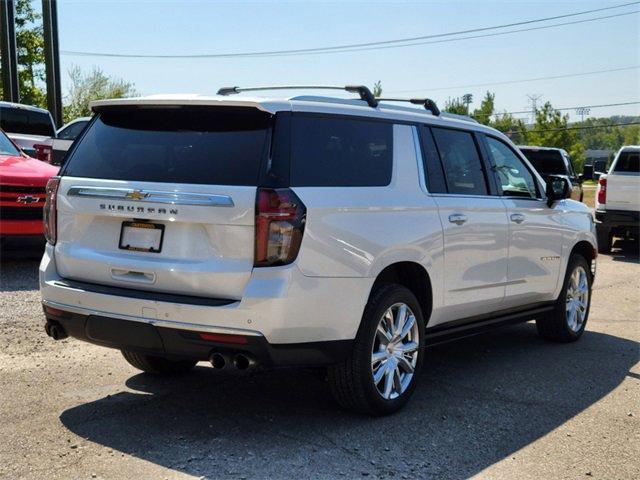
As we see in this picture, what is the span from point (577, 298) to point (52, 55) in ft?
75.9

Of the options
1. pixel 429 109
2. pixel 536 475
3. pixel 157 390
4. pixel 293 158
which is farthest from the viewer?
pixel 429 109

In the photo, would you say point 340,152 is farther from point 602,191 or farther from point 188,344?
point 602,191

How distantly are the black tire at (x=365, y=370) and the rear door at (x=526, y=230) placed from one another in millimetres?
1782

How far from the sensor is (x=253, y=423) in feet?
16.4

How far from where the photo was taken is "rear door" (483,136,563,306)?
662 cm

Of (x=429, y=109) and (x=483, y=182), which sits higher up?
(x=429, y=109)

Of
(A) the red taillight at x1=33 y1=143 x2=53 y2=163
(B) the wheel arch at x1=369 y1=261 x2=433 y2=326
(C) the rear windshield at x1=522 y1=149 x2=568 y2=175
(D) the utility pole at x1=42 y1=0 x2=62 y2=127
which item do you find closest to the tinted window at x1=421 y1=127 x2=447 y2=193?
(B) the wheel arch at x1=369 y1=261 x2=433 y2=326

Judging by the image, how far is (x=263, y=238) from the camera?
445 cm

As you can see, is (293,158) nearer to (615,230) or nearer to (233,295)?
(233,295)

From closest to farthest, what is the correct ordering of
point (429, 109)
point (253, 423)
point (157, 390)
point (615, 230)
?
1. point (253, 423)
2. point (157, 390)
3. point (429, 109)
4. point (615, 230)

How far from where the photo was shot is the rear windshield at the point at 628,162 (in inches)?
609

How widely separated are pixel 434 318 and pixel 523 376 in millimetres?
1144

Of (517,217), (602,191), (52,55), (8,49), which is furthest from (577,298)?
(8,49)

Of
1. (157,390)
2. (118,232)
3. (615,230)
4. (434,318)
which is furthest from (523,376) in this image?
(615,230)
